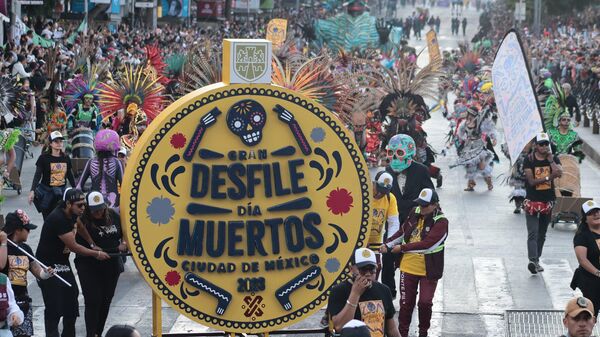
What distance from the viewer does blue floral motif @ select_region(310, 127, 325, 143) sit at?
1023 cm

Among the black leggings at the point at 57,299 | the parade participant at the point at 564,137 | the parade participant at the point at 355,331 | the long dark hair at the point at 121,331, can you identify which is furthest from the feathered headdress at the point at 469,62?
the long dark hair at the point at 121,331

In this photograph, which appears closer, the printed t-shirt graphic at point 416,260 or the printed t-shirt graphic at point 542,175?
the printed t-shirt graphic at point 416,260

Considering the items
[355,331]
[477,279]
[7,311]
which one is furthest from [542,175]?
[355,331]

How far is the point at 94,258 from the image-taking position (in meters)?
11.7

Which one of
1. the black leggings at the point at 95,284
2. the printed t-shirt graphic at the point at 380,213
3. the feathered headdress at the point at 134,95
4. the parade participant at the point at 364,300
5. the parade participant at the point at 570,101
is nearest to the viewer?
the parade participant at the point at 364,300

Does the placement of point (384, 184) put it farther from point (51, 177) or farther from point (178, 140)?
point (51, 177)

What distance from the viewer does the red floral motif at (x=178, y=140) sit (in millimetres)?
9953

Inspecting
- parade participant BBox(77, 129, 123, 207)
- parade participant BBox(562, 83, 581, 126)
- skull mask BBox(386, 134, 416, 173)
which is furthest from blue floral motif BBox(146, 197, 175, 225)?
parade participant BBox(562, 83, 581, 126)

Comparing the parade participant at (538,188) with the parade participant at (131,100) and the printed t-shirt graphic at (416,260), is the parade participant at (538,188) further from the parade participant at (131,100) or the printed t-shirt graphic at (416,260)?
the parade participant at (131,100)

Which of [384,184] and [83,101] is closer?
[384,184]

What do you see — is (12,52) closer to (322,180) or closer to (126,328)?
(322,180)

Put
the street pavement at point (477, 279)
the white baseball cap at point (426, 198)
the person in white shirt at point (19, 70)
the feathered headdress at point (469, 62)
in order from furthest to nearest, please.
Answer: the feathered headdress at point (469, 62), the person in white shirt at point (19, 70), the street pavement at point (477, 279), the white baseball cap at point (426, 198)

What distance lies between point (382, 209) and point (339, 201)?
10.3ft

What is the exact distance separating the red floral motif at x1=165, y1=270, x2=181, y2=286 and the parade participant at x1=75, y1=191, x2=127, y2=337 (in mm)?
1685
